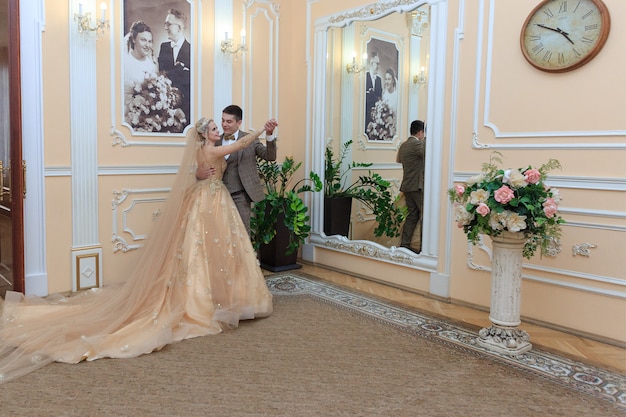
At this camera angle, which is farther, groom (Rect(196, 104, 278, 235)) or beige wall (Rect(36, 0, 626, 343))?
groom (Rect(196, 104, 278, 235))

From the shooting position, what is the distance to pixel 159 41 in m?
5.16

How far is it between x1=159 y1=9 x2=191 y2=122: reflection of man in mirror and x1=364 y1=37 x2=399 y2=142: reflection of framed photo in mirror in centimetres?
188

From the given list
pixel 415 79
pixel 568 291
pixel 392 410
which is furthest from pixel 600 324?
pixel 415 79

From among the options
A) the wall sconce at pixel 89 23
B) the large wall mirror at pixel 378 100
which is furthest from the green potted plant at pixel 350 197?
the wall sconce at pixel 89 23

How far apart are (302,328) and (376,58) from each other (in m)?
2.94

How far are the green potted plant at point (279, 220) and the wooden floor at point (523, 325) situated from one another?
1.17 feet

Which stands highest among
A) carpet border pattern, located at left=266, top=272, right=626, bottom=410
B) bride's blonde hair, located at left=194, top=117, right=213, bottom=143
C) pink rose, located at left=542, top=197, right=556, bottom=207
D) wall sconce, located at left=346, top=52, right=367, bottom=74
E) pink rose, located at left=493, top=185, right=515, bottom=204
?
wall sconce, located at left=346, top=52, right=367, bottom=74

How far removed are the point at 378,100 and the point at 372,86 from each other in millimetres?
184

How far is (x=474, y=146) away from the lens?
4.45m

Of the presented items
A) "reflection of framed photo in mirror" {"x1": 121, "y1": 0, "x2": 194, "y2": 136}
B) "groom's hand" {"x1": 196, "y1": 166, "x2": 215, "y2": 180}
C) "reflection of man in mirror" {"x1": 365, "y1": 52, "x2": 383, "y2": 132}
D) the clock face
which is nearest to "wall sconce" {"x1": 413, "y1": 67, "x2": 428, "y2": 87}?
"reflection of man in mirror" {"x1": 365, "y1": 52, "x2": 383, "y2": 132}

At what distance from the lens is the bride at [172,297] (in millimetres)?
3334

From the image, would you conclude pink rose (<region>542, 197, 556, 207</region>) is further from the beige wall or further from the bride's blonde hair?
the bride's blonde hair

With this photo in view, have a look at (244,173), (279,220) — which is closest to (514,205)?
(244,173)

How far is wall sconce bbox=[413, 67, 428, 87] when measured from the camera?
16.0 ft
